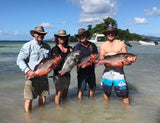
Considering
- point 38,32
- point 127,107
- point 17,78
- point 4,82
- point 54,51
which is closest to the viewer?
point 38,32

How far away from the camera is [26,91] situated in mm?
4402

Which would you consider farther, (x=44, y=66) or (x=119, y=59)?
(x=119, y=59)

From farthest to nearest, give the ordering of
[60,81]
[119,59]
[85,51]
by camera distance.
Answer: [85,51]
[60,81]
[119,59]

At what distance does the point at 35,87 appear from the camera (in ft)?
15.0

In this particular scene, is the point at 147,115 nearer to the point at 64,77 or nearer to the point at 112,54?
the point at 112,54

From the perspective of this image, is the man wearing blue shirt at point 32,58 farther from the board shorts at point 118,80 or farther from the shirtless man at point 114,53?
the board shorts at point 118,80

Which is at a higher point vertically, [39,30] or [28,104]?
[39,30]

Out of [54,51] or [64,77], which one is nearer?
[54,51]

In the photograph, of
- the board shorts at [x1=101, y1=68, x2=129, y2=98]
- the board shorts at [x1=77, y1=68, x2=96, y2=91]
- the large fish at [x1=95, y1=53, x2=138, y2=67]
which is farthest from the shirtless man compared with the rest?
the board shorts at [x1=77, y1=68, x2=96, y2=91]

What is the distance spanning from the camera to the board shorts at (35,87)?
4410 mm

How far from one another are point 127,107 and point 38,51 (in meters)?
3.13

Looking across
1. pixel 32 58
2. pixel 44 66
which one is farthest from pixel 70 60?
pixel 32 58

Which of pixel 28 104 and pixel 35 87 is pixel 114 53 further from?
pixel 28 104

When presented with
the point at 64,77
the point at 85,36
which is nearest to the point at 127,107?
the point at 64,77
